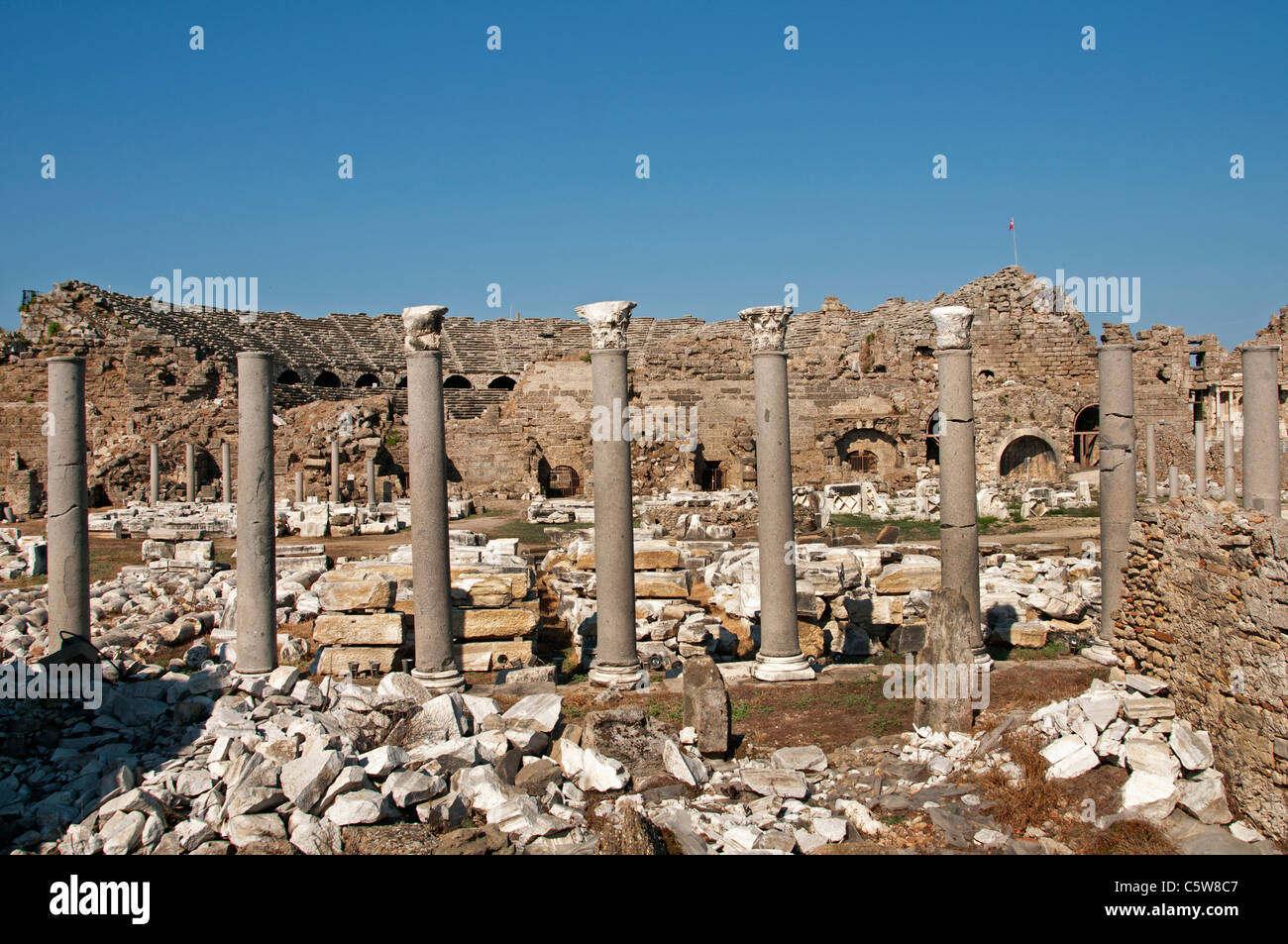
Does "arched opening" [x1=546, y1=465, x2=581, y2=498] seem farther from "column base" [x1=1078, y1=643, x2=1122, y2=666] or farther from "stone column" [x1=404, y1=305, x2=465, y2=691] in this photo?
"column base" [x1=1078, y1=643, x2=1122, y2=666]

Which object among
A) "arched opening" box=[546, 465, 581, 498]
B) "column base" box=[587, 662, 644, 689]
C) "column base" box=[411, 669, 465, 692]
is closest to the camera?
"column base" box=[411, 669, 465, 692]

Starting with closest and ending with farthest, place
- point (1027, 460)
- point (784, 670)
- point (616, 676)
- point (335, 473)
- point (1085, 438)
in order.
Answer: point (616, 676) → point (784, 670) → point (335, 473) → point (1027, 460) → point (1085, 438)

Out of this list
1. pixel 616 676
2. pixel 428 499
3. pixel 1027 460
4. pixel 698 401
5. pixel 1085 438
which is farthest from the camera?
pixel 1085 438

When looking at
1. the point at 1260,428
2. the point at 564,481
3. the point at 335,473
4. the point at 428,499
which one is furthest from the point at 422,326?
the point at 564,481

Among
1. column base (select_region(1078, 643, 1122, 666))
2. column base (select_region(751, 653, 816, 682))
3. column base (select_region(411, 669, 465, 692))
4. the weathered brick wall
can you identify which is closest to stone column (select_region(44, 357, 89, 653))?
column base (select_region(411, 669, 465, 692))

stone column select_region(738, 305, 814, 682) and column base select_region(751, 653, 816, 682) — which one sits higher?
stone column select_region(738, 305, 814, 682)

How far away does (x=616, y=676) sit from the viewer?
9258 millimetres

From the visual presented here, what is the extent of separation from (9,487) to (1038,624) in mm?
27296

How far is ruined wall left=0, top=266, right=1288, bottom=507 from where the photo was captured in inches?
1220

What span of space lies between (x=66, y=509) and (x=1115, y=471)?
10.8 m

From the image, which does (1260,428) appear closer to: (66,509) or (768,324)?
(768,324)

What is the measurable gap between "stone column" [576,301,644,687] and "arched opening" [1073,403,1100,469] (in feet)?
93.6

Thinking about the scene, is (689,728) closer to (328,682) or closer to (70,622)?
(328,682)

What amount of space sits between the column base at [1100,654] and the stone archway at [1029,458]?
23.8 meters
